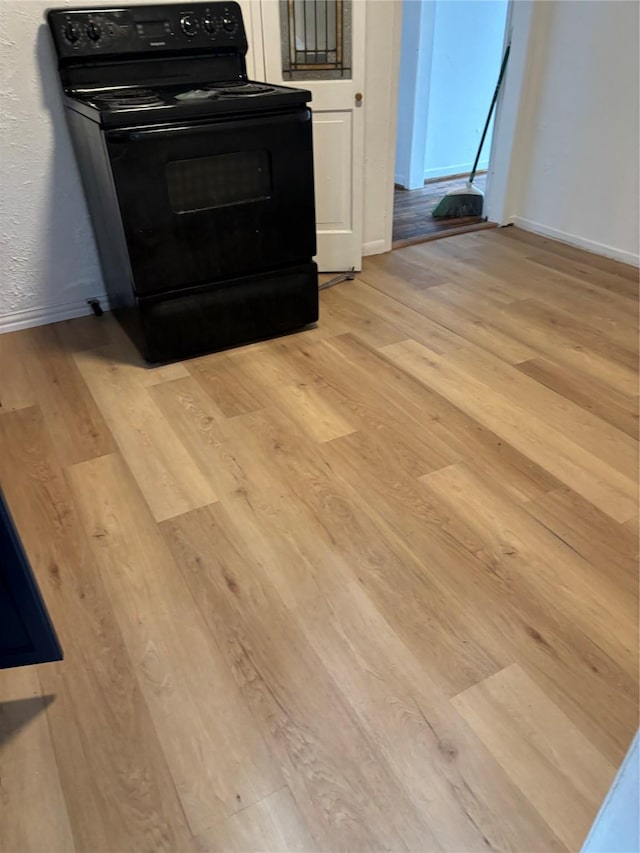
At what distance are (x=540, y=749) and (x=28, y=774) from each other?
89 centimetres

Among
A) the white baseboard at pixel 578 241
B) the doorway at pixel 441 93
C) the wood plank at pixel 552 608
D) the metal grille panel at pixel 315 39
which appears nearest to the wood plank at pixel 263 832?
the wood plank at pixel 552 608

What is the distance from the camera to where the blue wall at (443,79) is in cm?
425

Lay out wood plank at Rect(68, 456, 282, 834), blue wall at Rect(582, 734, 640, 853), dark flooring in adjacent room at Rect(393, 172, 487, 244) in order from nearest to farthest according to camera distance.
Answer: blue wall at Rect(582, 734, 640, 853)
wood plank at Rect(68, 456, 282, 834)
dark flooring in adjacent room at Rect(393, 172, 487, 244)

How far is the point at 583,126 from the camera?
314 cm

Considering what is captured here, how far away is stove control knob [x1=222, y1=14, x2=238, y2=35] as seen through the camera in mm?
2416

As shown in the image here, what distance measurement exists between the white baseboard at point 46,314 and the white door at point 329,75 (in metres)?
1.12

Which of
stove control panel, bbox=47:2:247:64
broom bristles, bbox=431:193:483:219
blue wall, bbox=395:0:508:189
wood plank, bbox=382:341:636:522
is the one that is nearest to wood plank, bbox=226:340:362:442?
wood plank, bbox=382:341:636:522

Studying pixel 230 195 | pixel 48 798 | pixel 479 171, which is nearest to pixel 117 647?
pixel 48 798

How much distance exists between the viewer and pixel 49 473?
180 centimetres

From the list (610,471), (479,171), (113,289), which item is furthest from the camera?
(479,171)

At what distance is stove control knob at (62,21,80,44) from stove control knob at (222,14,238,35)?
54 centimetres

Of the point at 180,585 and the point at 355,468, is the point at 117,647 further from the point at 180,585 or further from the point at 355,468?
the point at 355,468

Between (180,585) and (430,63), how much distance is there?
163 inches

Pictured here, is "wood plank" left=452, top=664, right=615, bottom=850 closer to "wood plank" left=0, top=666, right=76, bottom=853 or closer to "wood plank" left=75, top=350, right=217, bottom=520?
"wood plank" left=0, top=666, right=76, bottom=853
